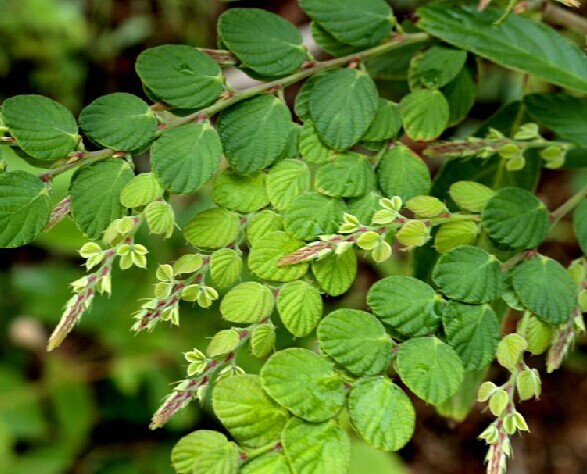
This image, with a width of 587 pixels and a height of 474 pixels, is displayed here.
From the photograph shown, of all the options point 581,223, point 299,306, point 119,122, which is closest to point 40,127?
point 119,122

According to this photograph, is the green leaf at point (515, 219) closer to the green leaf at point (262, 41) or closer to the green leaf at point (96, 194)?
the green leaf at point (262, 41)

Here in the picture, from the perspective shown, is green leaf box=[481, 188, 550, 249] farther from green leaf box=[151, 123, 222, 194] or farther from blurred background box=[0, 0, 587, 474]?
blurred background box=[0, 0, 587, 474]

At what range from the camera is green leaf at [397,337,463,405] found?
2.66 feet

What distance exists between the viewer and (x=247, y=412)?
80 cm

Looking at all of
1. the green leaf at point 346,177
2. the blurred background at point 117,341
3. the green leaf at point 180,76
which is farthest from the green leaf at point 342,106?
the blurred background at point 117,341

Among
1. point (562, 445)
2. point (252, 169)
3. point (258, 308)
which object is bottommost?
point (562, 445)

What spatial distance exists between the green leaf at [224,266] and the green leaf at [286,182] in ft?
0.27

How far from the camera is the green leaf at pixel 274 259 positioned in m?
0.87

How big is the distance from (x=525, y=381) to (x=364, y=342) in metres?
0.19

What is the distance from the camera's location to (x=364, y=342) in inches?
32.6

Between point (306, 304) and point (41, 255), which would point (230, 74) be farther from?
point (306, 304)

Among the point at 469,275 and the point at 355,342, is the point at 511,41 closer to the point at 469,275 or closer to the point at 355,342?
the point at 469,275

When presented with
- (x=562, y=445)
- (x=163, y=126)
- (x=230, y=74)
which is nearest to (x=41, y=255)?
(x=230, y=74)

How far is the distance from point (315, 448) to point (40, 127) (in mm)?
470
